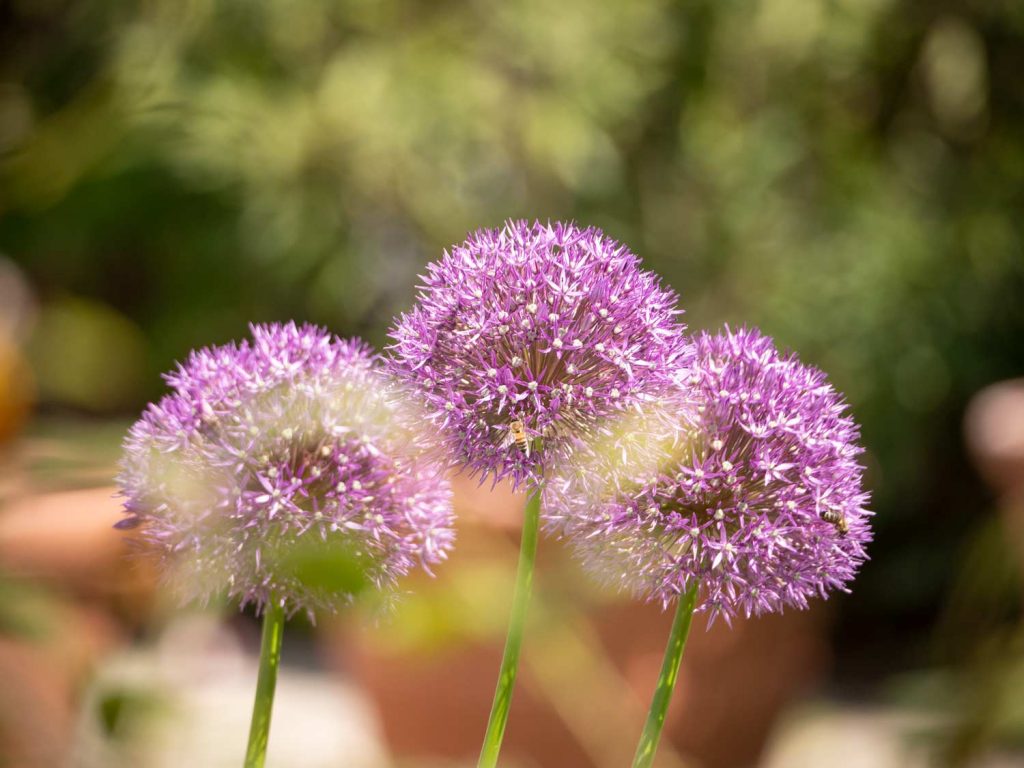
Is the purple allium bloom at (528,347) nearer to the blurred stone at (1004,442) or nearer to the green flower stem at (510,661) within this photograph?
the green flower stem at (510,661)

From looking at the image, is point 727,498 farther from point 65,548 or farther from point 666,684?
point 65,548

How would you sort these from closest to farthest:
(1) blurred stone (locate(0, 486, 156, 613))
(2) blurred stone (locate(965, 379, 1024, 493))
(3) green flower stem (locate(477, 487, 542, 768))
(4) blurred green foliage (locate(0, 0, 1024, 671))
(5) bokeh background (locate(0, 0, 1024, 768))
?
(1) blurred stone (locate(0, 486, 156, 613)) < (3) green flower stem (locate(477, 487, 542, 768)) < (2) blurred stone (locate(965, 379, 1024, 493)) < (5) bokeh background (locate(0, 0, 1024, 768)) < (4) blurred green foliage (locate(0, 0, 1024, 671))

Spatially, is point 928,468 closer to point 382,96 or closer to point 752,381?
point 382,96

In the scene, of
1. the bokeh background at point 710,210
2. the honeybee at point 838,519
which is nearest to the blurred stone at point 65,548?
the honeybee at point 838,519

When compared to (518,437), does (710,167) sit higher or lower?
higher

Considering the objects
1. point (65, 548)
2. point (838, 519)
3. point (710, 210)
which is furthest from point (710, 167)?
point (65, 548)

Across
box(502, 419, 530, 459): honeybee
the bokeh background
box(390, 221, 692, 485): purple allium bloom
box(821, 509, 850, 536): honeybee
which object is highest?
the bokeh background

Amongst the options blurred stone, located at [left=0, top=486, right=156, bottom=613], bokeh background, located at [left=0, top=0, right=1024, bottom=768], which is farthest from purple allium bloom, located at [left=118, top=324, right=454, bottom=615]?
bokeh background, located at [left=0, top=0, right=1024, bottom=768]

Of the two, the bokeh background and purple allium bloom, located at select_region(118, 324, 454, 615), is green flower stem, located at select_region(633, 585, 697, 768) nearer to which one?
purple allium bloom, located at select_region(118, 324, 454, 615)
